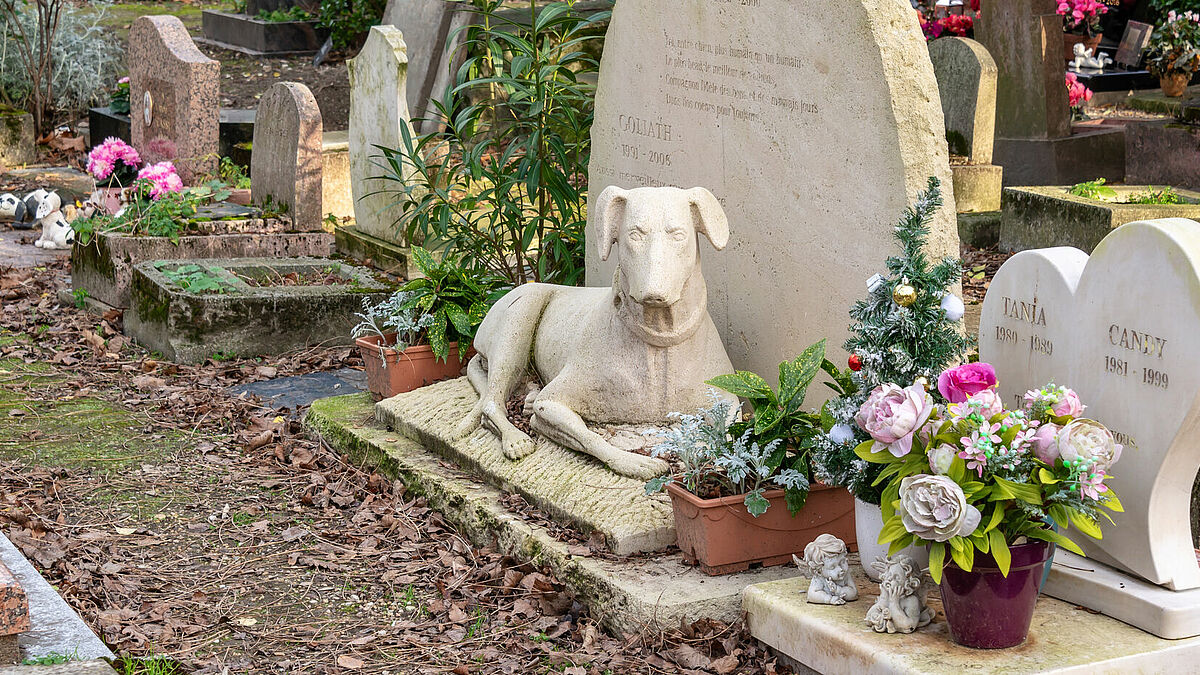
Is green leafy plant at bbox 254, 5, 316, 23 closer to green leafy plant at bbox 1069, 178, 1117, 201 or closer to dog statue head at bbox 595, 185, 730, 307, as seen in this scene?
green leafy plant at bbox 1069, 178, 1117, 201

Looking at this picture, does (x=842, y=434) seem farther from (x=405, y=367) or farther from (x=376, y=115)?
(x=376, y=115)

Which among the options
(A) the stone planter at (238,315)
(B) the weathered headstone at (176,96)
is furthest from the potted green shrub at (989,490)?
(B) the weathered headstone at (176,96)

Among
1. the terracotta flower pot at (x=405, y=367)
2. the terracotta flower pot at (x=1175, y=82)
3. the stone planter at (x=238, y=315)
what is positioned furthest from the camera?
the terracotta flower pot at (x=1175, y=82)

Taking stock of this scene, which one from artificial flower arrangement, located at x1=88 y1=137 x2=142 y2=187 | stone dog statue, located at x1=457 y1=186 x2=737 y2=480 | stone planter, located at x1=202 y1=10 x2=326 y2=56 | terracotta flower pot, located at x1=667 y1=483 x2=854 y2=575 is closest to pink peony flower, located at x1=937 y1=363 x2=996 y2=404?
terracotta flower pot, located at x1=667 y1=483 x2=854 y2=575

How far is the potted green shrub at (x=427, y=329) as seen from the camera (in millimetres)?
5953

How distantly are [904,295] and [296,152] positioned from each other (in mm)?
6052

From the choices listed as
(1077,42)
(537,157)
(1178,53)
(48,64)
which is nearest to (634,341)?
(537,157)

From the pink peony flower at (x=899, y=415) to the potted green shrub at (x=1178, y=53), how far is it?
10.6 meters

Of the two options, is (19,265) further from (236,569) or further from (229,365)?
(236,569)

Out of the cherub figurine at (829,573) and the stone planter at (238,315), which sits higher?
the cherub figurine at (829,573)

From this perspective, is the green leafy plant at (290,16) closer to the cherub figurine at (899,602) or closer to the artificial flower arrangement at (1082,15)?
the artificial flower arrangement at (1082,15)

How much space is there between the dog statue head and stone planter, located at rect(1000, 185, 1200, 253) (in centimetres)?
421

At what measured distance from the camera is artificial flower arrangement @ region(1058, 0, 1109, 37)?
14164 millimetres

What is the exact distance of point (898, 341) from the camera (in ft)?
12.2
